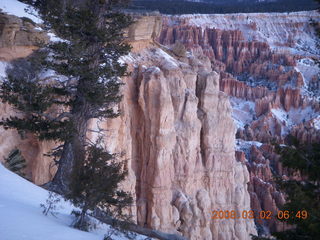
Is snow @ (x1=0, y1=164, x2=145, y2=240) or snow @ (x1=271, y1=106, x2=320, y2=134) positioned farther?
snow @ (x1=271, y1=106, x2=320, y2=134)

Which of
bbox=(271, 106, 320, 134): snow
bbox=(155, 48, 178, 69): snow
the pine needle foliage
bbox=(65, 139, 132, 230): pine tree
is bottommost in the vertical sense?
bbox=(65, 139, 132, 230): pine tree

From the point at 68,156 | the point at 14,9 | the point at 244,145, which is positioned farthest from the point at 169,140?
the point at 244,145

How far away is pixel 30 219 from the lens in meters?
5.30

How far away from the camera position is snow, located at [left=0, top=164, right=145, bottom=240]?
476 cm

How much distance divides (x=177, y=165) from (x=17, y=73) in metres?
6.78

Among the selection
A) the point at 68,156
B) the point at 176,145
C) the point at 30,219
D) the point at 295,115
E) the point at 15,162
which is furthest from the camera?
the point at 295,115

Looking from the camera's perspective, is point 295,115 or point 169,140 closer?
point 169,140

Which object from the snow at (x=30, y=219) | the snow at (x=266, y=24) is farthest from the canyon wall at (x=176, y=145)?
the snow at (x=266, y=24)

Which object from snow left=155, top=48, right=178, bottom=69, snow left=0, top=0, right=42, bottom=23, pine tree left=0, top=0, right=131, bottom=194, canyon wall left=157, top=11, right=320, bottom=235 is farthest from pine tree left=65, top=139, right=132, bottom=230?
canyon wall left=157, top=11, right=320, bottom=235

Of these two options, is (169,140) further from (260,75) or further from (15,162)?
(260,75)

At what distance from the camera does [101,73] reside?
815cm

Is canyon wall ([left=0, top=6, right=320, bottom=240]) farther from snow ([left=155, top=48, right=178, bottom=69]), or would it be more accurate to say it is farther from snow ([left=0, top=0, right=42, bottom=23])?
snow ([left=0, top=0, right=42, bottom=23])

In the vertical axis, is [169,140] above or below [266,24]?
below

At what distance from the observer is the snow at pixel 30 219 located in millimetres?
4757
